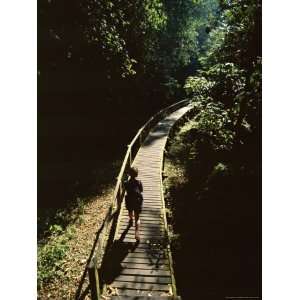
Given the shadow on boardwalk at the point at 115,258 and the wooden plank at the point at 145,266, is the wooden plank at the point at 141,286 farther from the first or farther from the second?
the wooden plank at the point at 145,266

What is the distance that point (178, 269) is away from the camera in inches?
405

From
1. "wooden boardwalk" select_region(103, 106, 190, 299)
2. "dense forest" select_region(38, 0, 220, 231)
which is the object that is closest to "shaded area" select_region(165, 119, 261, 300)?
"wooden boardwalk" select_region(103, 106, 190, 299)

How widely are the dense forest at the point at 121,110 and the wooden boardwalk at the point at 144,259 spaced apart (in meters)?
1.26

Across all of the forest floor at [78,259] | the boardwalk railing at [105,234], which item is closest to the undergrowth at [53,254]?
the forest floor at [78,259]

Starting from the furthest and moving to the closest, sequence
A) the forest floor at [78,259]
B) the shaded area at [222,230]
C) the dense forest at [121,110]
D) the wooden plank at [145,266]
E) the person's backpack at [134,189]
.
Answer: the dense forest at [121,110]
the shaded area at [222,230]
the person's backpack at [134,189]
the forest floor at [78,259]
the wooden plank at [145,266]

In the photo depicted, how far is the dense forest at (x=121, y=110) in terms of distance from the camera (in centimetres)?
1241

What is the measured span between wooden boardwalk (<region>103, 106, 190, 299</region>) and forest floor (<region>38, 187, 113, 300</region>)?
3.53 ft

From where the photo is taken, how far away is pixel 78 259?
1035 centimetres

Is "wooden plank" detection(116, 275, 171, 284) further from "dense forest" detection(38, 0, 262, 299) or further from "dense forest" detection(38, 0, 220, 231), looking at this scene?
"dense forest" detection(38, 0, 220, 231)

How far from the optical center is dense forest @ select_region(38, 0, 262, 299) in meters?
12.4

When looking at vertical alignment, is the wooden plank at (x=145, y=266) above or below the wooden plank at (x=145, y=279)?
above
